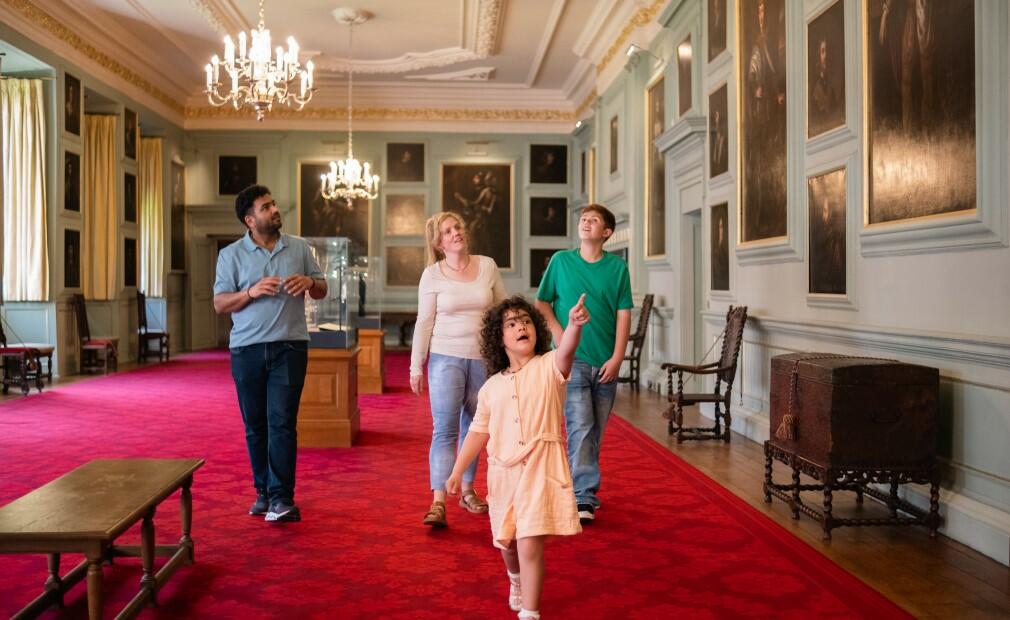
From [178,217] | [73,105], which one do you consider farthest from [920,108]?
[178,217]

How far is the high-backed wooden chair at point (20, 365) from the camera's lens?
11.1 meters

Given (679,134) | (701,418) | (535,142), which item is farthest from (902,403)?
(535,142)

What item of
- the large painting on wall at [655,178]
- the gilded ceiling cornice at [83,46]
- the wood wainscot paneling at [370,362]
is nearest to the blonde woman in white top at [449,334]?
the wood wainscot paneling at [370,362]

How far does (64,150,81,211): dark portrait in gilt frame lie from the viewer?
13.4 m

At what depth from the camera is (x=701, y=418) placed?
8.92 m

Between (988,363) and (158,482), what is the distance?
3.95 metres

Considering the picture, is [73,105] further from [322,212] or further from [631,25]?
[631,25]

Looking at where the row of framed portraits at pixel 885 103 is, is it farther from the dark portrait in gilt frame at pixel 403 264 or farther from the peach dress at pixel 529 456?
the dark portrait in gilt frame at pixel 403 264

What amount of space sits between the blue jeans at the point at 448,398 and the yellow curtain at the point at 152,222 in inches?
570

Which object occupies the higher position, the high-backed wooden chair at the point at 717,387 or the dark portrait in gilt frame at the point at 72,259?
the dark portrait in gilt frame at the point at 72,259

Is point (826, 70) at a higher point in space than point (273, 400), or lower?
higher

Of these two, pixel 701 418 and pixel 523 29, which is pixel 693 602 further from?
pixel 523 29

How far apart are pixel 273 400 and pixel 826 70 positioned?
4.49m

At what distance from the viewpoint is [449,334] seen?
4758 mm
